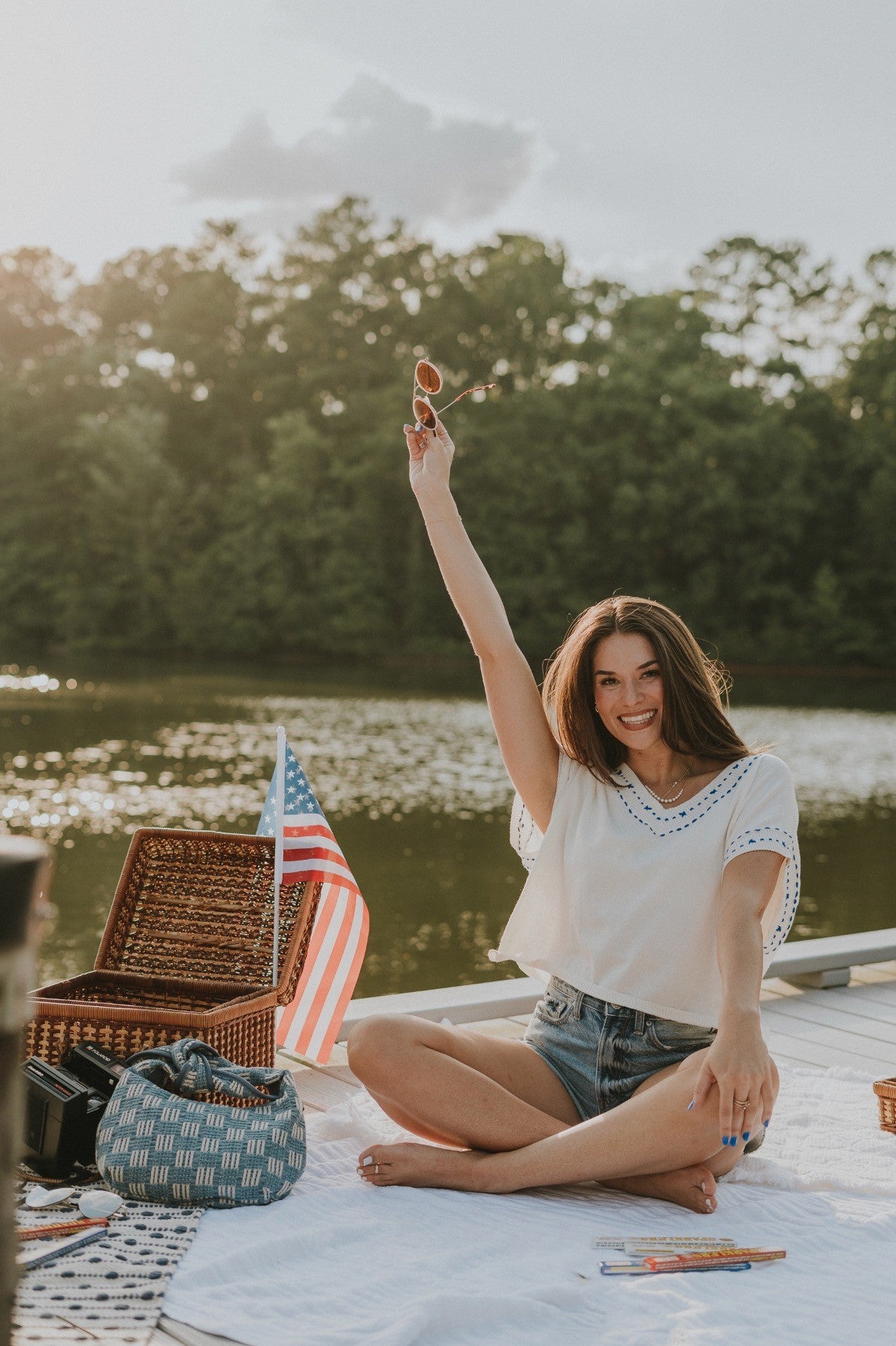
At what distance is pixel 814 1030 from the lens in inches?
140

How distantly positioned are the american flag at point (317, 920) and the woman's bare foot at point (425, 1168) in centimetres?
65

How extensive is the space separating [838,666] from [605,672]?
3364cm

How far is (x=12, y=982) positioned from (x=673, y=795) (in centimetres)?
171

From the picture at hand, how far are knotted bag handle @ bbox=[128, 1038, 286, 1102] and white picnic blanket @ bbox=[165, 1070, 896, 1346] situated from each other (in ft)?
0.58

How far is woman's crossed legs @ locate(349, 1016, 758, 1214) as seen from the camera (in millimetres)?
2242

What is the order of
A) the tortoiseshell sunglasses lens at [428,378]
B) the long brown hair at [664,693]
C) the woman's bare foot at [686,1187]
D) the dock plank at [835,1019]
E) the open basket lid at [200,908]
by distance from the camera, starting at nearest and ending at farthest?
the woman's bare foot at [686,1187] < the long brown hair at [664,693] < the tortoiseshell sunglasses lens at [428,378] < the open basket lid at [200,908] < the dock plank at [835,1019]

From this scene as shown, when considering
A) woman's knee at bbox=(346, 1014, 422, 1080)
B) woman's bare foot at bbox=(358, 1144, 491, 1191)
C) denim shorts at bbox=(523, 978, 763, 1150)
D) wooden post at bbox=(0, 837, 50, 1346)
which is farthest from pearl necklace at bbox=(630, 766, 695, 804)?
wooden post at bbox=(0, 837, 50, 1346)

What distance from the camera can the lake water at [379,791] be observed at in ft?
29.9

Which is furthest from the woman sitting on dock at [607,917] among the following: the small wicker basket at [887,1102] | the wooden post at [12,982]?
the wooden post at [12,982]

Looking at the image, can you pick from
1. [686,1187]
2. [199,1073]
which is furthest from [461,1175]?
[199,1073]

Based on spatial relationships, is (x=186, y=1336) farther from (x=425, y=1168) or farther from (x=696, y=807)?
(x=696, y=807)

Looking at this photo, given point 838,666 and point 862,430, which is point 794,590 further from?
point 862,430

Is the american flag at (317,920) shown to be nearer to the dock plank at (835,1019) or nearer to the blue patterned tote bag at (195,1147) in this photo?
the blue patterned tote bag at (195,1147)

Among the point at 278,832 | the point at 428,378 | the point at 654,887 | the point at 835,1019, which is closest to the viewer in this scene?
the point at 654,887
